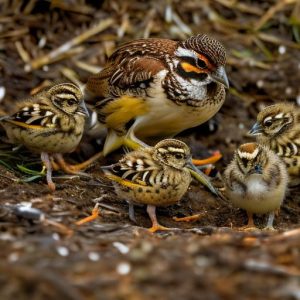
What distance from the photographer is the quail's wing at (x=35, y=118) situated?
251 inches

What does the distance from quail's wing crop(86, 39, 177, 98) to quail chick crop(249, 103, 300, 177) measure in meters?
0.98

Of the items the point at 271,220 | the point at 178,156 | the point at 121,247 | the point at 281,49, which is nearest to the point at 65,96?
the point at 178,156

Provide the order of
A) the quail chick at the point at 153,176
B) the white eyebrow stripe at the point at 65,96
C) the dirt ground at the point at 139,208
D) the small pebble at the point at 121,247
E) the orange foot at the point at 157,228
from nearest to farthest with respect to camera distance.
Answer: the dirt ground at the point at 139,208, the small pebble at the point at 121,247, the orange foot at the point at 157,228, the quail chick at the point at 153,176, the white eyebrow stripe at the point at 65,96

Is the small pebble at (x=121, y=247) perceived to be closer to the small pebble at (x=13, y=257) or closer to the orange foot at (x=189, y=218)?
the small pebble at (x=13, y=257)

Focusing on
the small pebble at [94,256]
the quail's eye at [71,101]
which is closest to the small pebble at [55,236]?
the small pebble at [94,256]

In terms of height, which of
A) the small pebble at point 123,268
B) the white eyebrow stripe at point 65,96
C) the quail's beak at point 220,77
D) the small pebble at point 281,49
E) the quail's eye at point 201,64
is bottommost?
the small pebble at point 123,268

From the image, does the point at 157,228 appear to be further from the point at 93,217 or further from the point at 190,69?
the point at 190,69

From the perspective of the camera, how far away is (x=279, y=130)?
22.2 ft

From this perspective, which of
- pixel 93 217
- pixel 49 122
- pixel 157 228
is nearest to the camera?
pixel 93 217

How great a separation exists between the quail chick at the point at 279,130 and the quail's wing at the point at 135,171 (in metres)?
1.21

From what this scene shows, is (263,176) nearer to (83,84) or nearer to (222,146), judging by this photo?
(222,146)

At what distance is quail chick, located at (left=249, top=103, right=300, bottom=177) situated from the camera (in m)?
6.70

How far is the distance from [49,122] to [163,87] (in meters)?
1.03

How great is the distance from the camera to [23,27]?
8672 mm
